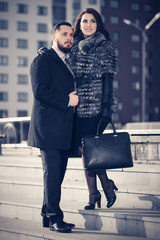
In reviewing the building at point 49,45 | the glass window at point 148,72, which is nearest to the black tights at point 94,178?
the building at point 49,45

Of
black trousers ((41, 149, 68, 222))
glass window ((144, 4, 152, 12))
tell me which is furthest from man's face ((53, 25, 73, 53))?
glass window ((144, 4, 152, 12))

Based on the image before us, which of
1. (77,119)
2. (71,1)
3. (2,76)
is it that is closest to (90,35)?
(77,119)

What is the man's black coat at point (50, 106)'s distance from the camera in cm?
395

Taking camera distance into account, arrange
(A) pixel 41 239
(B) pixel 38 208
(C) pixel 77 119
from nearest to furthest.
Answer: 1. (A) pixel 41 239
2. (C) pixel 77 119
3. (B) pixel 38 208

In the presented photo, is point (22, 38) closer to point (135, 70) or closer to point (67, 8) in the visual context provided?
point (67, 8)

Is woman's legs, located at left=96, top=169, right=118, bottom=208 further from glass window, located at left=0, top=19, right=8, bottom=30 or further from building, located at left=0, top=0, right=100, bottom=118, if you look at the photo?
glass window, located at left=0, top=19, right=8, bottom=30

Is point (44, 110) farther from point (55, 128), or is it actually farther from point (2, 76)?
point (2, 76)

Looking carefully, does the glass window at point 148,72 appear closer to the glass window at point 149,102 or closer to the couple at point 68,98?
the glass window at point 149,102

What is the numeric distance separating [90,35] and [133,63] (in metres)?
60.7

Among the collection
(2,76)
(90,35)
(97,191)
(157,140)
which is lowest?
(97,191)

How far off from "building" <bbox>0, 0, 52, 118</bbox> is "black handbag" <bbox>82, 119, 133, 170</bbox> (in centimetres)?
5538

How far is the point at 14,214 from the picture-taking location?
199 inches

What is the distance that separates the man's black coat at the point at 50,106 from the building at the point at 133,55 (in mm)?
57274

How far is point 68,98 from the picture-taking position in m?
4.02
